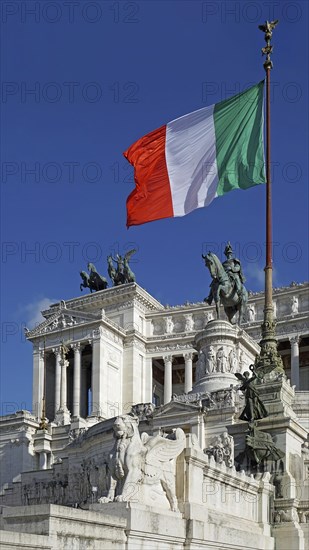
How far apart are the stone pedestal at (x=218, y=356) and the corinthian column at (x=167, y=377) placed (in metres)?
28.2

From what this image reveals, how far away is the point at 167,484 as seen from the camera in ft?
61.6

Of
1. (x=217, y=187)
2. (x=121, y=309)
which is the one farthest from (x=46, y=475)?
(x=121, y=309)

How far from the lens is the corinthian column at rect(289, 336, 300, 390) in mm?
78188

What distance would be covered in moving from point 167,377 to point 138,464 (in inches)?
2579

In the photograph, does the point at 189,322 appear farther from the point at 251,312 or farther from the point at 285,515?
the point at 285,515

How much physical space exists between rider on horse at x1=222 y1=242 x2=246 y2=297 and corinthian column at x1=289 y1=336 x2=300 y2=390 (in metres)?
19.4

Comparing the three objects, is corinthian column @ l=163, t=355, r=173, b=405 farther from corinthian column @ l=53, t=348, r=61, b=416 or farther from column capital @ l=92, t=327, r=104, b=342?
corinthian column @ l=53, t=348, r=61, b=416

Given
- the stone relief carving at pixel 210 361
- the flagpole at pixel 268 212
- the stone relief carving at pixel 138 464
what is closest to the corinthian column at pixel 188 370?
the stone relief carving at pixel 210 361

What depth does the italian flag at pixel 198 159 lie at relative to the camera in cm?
3123

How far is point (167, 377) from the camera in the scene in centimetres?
8338

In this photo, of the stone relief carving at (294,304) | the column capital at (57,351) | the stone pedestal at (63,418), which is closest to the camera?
the stone pedestal at (63,418)

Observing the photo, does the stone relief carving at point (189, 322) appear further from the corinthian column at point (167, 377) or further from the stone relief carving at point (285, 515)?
the stone relief carving at point (285, 515)

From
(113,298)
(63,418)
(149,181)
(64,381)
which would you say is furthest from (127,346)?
(149,181)

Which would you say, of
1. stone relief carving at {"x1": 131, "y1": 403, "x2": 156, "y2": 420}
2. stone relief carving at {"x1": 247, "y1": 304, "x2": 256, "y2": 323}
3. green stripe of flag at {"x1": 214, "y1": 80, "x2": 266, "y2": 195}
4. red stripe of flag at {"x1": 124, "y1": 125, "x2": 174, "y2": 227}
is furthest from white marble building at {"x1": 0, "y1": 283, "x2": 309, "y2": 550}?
red stripe of flag at {"x1": 124, "y1": 125, "x2": 174, "y2": 227}
